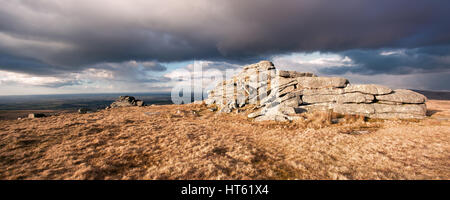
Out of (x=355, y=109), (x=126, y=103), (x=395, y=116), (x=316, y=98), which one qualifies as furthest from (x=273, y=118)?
(x=126, y=103)

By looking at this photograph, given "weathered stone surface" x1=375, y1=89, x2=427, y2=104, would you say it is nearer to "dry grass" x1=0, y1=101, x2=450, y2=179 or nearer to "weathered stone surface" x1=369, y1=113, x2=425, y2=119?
"weathered stone surface" x1=369, y1=113, x2=425, y2=119

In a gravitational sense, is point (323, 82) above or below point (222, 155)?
above

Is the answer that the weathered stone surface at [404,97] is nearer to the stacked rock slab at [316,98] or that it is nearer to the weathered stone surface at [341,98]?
the stacked rock slab at [316,98]

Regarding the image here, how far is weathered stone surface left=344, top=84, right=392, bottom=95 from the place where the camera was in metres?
20.5

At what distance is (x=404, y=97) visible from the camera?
63.8 feet

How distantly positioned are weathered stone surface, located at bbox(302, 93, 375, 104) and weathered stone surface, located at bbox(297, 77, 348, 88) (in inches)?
75.8

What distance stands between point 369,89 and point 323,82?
5.44m

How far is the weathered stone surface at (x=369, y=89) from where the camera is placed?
67.3 feet

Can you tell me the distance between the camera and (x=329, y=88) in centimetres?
2289

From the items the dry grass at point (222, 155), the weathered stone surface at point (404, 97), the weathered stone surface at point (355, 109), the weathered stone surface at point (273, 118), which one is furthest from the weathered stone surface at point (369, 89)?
the weathered stone surface at point (273, 118)

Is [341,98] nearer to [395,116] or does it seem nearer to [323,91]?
[323,91]

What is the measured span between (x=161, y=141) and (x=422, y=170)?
14.8 meters
